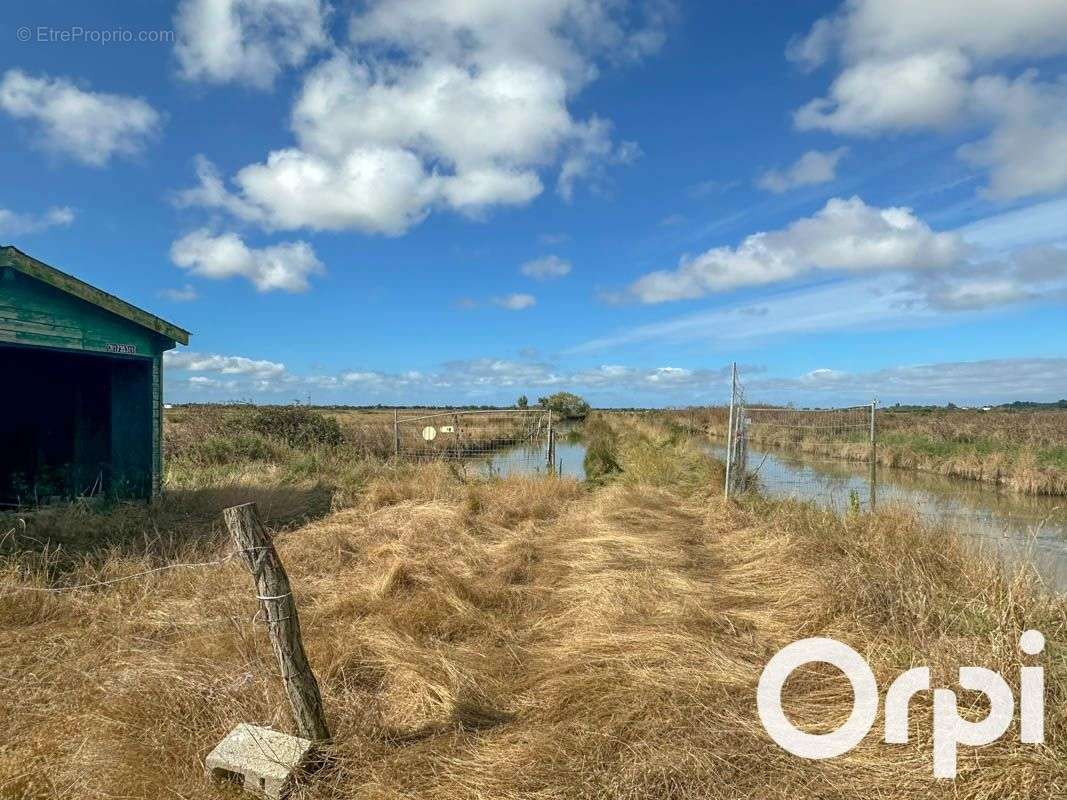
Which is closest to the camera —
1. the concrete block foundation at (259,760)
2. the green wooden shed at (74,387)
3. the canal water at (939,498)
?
the concrete block foundation at (259,760)

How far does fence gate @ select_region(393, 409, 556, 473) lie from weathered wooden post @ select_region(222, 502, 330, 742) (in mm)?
9719

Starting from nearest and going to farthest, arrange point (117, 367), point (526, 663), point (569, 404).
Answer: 1. point (526, 663)
2. point (117, 367)
3. point (569, 404)

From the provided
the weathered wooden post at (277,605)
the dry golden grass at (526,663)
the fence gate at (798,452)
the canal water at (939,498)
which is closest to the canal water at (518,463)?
the fence gate at (798,452)

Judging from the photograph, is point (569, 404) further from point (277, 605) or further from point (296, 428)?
point (277, 605)

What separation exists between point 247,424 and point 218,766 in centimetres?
1642

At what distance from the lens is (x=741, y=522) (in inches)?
347

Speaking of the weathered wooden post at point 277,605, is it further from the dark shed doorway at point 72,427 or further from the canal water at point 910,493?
the dark shed doorway at point 72,427

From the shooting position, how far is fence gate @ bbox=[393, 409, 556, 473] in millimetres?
13688

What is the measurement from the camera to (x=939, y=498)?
1235 centimetres

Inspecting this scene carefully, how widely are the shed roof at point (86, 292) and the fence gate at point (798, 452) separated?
8969 mm

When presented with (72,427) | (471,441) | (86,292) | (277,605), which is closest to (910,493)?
(471,441)

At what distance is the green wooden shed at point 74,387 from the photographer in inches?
299

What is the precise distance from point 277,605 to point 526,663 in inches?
79.6

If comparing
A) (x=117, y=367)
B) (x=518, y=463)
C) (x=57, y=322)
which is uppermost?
(x=57, y=322)
